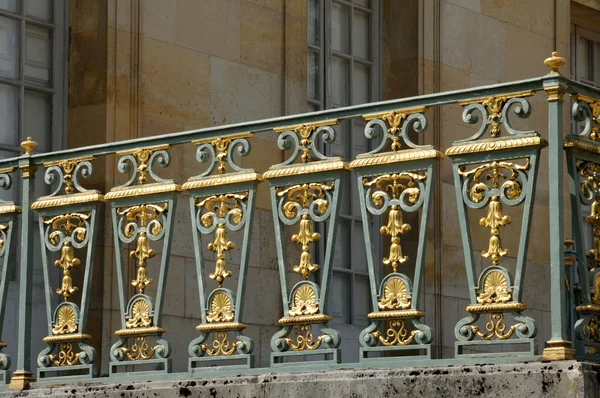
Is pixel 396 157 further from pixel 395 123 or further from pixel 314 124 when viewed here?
pixel 314 124

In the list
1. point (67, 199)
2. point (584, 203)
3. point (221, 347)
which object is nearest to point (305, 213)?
point (221, 347)

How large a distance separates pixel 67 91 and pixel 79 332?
261 centimetres

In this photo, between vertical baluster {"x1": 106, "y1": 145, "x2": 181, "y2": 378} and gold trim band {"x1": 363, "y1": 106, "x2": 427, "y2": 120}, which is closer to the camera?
gold trim band {"x1": 363, "y1": 106, "x2": 427, "y2": 120}

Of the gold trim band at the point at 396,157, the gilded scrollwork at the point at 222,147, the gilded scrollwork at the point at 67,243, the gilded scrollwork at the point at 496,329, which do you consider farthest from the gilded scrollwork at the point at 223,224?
the gilded scrollwork at the point at 496,329

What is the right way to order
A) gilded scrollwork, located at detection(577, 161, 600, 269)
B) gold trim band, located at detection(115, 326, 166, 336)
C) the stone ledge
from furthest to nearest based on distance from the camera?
gold trim band, located at detection(115, 326, 166, 336) → gilded scrollwork, located at detection(577, 161, 600, 269) → the stone ledge

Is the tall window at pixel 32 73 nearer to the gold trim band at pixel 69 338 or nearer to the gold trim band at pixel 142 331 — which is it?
the gold trim band at pixel 69 338

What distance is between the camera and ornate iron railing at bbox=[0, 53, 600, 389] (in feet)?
18.9

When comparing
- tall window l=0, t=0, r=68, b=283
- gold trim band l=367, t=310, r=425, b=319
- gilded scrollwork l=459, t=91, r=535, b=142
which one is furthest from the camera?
tall window l=0, t=0, r=68, b=283

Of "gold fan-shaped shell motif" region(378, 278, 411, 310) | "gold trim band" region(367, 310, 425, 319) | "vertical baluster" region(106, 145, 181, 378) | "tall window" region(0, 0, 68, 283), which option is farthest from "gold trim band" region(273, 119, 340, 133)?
"tall window" region(0, 0, 68, 283)

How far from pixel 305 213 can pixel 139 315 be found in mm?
1083

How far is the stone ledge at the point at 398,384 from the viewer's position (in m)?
5.35

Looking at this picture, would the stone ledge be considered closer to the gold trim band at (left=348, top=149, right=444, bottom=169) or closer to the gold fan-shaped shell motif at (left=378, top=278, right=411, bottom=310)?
the gold fan-shaped shell motif at (left=378, top=278, right=411, bottom=310)

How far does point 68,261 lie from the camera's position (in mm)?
7207

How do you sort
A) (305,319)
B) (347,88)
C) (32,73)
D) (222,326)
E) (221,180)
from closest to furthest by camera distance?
(305,319) → (222,326) → (221,180) → (32,73) → (347,88)
